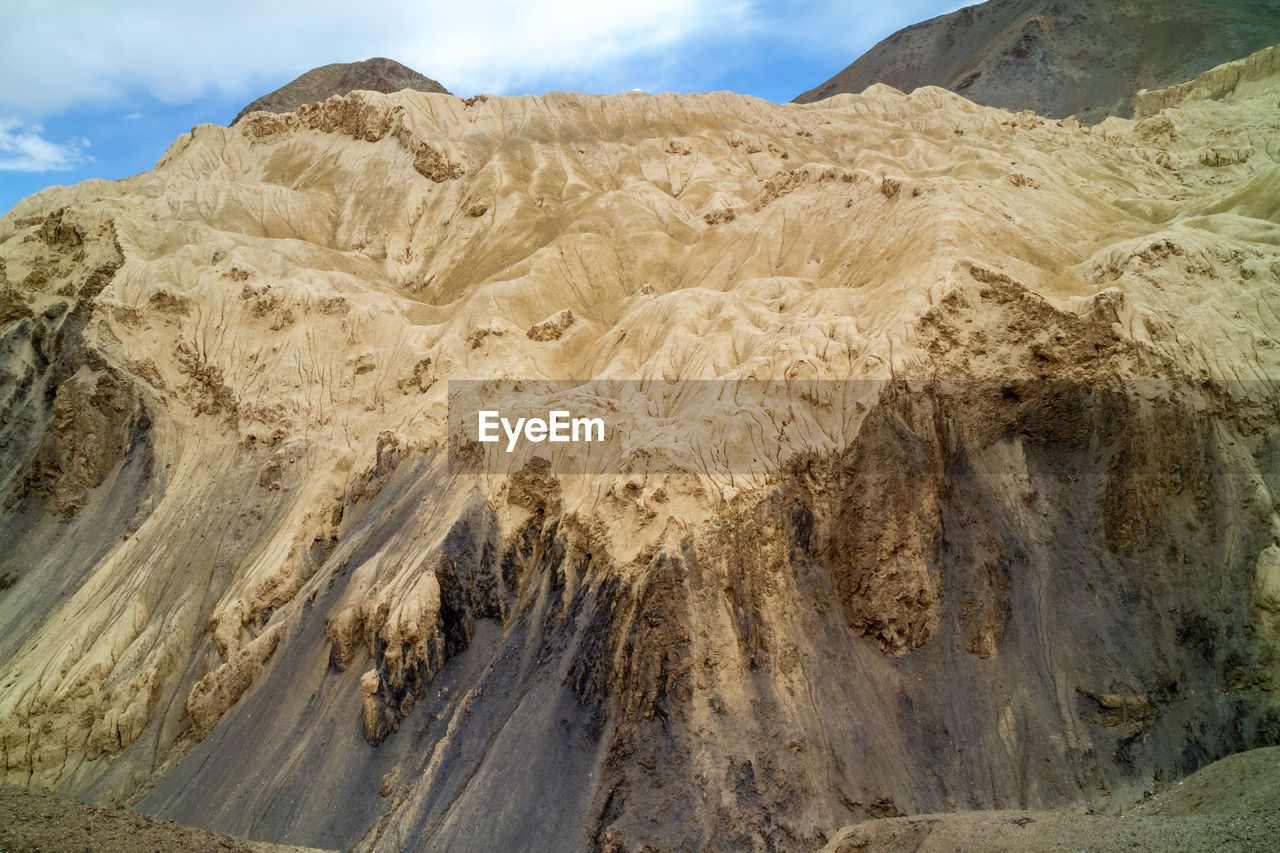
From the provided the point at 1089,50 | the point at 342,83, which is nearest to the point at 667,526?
the point at 1089,50

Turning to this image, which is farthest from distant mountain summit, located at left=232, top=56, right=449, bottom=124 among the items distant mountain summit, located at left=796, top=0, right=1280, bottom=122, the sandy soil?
the sandy soil

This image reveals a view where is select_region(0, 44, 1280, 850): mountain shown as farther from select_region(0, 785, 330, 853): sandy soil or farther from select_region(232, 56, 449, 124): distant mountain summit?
select_region(232, 56, 449, 124): distant mountain summit

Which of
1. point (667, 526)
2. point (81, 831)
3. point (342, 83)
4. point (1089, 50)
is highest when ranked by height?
point (342, 83)

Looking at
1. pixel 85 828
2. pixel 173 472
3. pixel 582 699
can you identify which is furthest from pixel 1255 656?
pixel 173 472

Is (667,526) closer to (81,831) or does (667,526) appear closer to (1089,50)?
(81,831)

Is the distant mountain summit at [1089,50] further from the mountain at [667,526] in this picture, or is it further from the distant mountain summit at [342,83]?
the distant mountain summit at [342,83]

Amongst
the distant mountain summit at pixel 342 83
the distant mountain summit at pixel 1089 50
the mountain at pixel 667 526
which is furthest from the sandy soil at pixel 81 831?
the distant mountain summit at pixel 342 83

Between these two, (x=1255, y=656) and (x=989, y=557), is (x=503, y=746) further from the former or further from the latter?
(x=1255, y=656)
